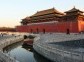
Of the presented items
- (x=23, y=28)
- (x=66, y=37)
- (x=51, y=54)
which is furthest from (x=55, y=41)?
(x=23, y=28)

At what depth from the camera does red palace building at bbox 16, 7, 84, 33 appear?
45.7 metres

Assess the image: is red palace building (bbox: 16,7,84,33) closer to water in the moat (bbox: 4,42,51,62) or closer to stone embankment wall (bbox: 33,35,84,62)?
water in the moat (bbox: 4,42,51,62)

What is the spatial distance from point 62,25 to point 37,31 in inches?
482

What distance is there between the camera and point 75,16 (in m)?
47.4

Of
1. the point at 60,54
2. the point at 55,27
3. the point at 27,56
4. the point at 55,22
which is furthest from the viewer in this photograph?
the point at 55,22

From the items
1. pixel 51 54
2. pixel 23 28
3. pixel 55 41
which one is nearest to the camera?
pixel 51 54

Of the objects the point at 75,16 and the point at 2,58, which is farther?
the point at 75,16

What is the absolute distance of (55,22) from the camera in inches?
2009

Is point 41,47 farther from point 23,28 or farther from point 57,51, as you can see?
point 23,28

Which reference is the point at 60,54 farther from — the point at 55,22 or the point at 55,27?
the point at 55,22

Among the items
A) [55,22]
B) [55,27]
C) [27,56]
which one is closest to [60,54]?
[27,56]

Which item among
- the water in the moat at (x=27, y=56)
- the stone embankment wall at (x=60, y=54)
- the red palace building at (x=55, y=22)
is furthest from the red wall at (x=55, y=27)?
the stone embankment wall at (x=60, y=54)

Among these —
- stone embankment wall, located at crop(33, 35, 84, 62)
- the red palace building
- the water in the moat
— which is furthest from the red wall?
stone embankment wall, located at crop(33, 35, 84, 62)

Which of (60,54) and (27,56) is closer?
(60,54)
